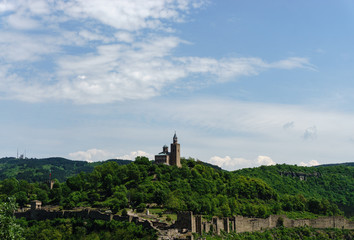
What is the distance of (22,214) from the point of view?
78.9 meters

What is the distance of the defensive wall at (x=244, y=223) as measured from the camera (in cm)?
5866

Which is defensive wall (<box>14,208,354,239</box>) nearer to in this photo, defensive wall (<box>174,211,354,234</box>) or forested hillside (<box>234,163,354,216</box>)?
defensive wall (<box>174,211,354,234</box>)

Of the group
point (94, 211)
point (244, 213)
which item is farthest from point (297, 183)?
point (94, 211)

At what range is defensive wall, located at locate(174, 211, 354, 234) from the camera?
58.7 m

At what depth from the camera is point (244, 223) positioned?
72.7m

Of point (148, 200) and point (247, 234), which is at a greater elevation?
point (148, 200)

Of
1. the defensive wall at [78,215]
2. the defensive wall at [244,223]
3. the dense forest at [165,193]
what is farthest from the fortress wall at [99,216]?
the defensive wall at [244,223]

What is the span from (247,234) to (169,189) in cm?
1898

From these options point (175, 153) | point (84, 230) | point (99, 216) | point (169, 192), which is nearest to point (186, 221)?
point (99, 216)

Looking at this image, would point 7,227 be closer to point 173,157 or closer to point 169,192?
point 169,192

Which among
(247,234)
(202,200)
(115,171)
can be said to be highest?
(115,171)

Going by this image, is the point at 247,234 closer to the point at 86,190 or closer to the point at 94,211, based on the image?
the point at 94,211

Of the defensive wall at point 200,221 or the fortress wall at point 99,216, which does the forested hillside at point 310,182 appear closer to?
the defensive wall at point 200,221

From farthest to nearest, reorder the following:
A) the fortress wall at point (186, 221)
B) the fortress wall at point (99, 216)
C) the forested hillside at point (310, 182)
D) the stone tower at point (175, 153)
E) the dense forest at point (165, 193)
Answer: the forested hillside at point (310, 182) → the stone tower at point (175, 153) → the dense forest at point (165, 193) → the fortress wall at point (99, 216) → the fortress wall at point (186, 221)
